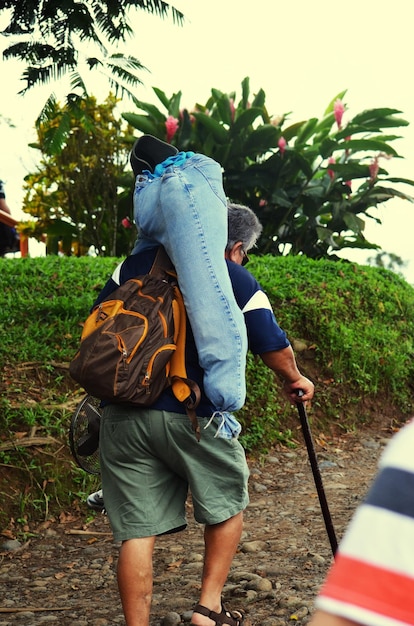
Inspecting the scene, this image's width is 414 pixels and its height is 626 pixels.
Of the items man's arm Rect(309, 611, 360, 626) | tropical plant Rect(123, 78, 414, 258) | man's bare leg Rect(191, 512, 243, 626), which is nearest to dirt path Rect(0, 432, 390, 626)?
man's bare leg Rect(191, 512, 243, 626)

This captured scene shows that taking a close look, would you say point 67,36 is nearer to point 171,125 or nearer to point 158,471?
point 158,471

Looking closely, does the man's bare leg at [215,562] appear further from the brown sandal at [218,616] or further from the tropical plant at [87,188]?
the tropical plant at [87,188]

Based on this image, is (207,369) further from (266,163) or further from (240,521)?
(266,163)

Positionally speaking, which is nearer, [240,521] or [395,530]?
[395,530]

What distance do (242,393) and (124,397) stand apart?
0.44 meters

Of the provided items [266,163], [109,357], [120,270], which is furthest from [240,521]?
[266,163]

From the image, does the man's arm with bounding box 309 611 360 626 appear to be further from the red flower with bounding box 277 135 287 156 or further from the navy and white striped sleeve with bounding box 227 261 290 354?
the red flower with bounding box 277 135 287 156

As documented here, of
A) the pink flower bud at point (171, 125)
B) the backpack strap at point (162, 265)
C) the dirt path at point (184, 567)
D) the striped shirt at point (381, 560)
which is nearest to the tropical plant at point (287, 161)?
the pink flower bud at point (171, 125)

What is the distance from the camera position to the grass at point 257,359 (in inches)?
209

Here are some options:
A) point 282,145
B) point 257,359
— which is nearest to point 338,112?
point 282,145

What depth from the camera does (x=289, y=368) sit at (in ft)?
10.8

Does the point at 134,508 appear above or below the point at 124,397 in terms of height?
below

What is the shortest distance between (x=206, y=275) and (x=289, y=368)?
66 centimetres

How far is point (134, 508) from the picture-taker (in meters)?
2.89
